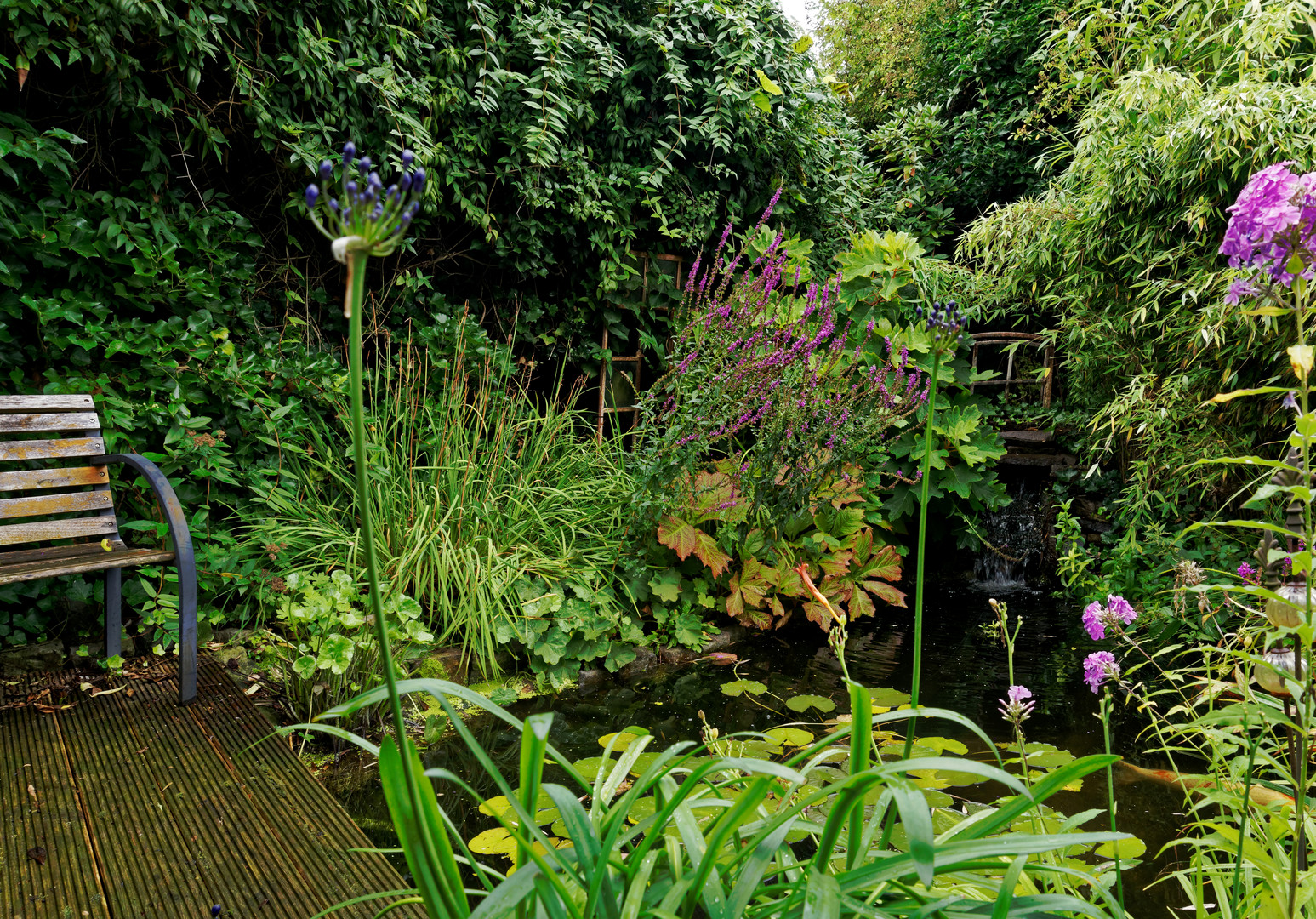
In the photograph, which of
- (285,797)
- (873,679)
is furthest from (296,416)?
(873,679)

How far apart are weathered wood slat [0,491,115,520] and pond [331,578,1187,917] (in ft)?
4.36

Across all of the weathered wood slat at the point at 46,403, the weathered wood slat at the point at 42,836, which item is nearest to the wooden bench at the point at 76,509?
the weathered wood slat at the point at 46,403

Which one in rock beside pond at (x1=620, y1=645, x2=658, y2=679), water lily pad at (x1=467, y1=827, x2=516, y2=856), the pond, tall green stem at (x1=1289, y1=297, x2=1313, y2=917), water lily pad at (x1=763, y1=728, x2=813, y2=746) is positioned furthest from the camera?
rock beside pond at (x1=620, y1=645, x2=658, y2=679)

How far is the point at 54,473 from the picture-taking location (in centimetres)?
240

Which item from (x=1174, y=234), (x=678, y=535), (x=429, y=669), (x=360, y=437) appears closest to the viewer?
(x=360, y=437)

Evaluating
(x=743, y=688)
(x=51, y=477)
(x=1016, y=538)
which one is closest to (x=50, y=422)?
(x=51, y=477)

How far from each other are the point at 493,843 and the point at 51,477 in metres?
1.86

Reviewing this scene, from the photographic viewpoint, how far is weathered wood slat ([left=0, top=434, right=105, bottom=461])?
232 cm

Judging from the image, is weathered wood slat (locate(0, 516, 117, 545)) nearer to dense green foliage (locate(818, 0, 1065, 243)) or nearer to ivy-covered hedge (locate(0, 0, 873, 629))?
ivy-covered hedge (locate(0, 0, 873, 629))

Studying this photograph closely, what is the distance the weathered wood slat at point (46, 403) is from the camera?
2.34 metres

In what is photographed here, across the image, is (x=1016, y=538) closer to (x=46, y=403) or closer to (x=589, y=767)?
(x=589, y=767)

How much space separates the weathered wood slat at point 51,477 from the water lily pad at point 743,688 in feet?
7.35

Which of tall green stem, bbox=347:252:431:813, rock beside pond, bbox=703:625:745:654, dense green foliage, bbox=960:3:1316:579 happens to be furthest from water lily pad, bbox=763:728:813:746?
dense green foliage, bbox=960:3:1316:579

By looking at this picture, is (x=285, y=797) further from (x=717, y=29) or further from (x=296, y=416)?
(x=717, y=29)
